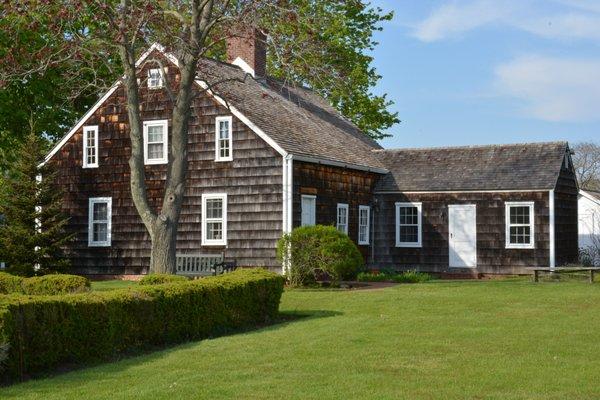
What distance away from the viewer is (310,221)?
28359 millimetres

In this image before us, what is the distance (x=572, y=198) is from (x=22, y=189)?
1969cm

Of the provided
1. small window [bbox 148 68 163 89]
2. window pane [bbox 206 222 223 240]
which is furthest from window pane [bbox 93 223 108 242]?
small window [bbox 148 68 163 89]

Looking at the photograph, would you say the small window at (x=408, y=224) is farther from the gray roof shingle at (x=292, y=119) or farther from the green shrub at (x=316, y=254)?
the green shrub at (x=316, y=254)

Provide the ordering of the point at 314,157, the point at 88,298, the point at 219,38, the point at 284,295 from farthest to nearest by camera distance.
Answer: the point at 314,157 < the point at 219,38 < the point at 284,295 < the point at 88,298

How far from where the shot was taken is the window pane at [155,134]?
30062mm

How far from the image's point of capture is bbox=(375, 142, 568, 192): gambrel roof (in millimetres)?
30531

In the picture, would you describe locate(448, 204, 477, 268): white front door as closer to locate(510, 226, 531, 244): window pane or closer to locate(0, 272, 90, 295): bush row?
locate(510, 226, 531, 244): window pane

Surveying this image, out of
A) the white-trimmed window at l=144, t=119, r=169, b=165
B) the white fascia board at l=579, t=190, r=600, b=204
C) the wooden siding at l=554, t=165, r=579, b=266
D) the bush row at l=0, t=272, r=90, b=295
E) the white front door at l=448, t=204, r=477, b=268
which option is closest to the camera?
the bush row at l=0, t=272, r=90, b=295

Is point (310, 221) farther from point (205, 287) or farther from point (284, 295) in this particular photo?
point (205, 287)

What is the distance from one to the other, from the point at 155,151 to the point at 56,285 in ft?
40.7

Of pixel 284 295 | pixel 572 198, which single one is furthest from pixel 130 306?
pixel 572 198

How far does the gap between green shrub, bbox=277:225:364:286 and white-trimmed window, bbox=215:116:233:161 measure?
14.5 ft

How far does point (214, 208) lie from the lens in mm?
28719

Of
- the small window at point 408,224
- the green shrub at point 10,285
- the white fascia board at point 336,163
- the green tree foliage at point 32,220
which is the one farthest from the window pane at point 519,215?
the green shrub at point 10,285
